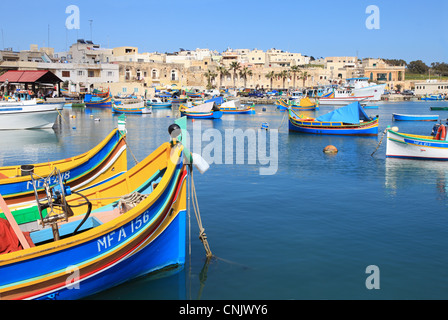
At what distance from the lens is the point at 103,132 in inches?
1496

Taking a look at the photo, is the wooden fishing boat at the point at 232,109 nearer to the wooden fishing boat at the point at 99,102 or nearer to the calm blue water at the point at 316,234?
the wooden fishing boat at the point at 99,102

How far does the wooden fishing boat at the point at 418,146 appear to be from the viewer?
73.4 ft

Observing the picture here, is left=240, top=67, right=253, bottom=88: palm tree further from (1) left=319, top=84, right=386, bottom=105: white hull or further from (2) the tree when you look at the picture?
(2) the tree

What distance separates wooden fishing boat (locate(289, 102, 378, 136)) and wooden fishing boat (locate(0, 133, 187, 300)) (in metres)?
27.1

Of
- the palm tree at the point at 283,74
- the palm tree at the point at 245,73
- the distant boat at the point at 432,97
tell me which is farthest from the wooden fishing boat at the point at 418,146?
the distant boat at the point at 432,97

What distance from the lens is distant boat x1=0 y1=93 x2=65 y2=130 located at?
3534 centimetres

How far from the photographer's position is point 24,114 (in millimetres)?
35938

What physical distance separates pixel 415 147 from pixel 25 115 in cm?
2952

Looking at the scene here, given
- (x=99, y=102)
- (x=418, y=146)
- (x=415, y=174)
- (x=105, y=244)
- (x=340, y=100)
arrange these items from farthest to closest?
(x=340, y=100) < (x=99, y=102) < (x=418, y=146) < (x=415, y=174) < (x=105, y=244)

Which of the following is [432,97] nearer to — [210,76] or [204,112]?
[210,76]

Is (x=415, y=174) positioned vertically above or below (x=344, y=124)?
below

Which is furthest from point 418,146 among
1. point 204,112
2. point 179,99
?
point 179,99

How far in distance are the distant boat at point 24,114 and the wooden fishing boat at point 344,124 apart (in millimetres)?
A: 20999
